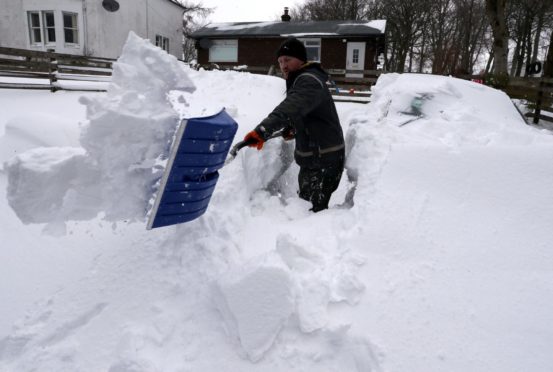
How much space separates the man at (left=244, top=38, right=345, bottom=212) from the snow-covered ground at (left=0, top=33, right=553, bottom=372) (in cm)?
49

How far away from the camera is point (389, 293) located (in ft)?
6.40

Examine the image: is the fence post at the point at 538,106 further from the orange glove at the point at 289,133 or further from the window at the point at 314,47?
the window at the point at 314,47

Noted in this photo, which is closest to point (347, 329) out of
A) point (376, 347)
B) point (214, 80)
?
point (376, 347)

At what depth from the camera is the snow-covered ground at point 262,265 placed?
1.78 metres

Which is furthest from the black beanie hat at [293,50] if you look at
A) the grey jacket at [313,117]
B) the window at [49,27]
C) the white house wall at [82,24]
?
the window at [49,27]

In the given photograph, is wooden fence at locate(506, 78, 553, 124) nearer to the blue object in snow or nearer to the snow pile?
the blue object in snow

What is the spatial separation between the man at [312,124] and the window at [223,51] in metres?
18.6

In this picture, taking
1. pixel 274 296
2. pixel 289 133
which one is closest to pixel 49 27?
pixel 289 133

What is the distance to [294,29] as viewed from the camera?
19.8m

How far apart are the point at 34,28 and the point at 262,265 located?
60.7 feet

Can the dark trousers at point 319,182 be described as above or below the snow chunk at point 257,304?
above

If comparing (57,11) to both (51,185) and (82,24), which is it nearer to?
(82,24)

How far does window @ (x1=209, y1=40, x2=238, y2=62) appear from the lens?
2067 cm

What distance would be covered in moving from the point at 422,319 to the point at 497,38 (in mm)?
15072
